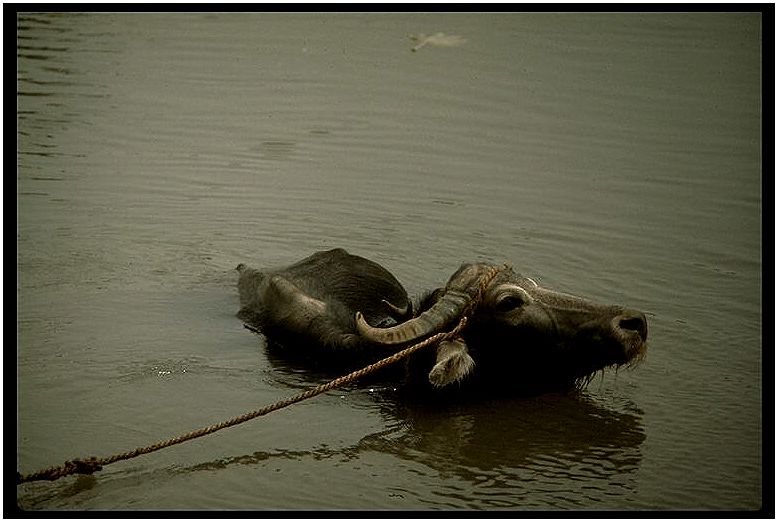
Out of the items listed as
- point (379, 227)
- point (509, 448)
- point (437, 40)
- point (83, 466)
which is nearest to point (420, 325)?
point (509, 448)

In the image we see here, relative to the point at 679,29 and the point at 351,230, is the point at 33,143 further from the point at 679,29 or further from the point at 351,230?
the point at 679,29

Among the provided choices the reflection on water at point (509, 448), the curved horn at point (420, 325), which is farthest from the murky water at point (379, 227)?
the curved horn at point (420, 325)

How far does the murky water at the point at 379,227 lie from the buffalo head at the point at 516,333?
0.19 metres

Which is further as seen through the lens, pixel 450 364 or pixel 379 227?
pixel 379 227

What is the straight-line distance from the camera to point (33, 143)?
9422 millimetres

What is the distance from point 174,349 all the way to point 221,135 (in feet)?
15.3

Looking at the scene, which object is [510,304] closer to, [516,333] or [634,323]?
[516,333]

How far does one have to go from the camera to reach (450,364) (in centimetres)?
495

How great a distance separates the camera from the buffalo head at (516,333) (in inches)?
198

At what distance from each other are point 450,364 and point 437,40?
885 centimetres

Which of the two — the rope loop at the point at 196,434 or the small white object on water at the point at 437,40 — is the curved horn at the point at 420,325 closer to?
the rope loop at the point at 196,434

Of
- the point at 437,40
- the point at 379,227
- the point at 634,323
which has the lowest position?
the point at 634,323

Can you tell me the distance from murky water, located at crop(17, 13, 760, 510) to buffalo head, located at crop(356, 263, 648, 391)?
7.3 inches

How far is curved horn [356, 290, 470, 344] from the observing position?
500 centimetres
